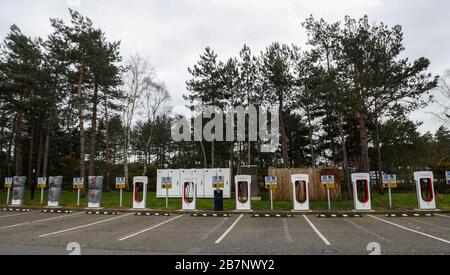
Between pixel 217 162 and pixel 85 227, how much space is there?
25867 millimetres

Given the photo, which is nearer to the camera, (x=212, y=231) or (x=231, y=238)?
(x=231, y=238)

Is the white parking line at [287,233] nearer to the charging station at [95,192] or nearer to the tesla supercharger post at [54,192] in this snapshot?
the charging station at [95,192]

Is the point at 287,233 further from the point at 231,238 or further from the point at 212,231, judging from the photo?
the point at 212,231

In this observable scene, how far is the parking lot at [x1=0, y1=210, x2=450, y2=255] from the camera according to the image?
6.21 meters

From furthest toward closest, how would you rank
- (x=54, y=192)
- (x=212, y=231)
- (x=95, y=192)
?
(x=54, y=192) < (x=95, y=192) < (x=212, y=231)

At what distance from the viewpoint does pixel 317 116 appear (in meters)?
29.1

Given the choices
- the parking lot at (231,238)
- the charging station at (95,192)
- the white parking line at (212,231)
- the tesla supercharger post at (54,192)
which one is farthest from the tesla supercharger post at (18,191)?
the white parking line at (212,231)

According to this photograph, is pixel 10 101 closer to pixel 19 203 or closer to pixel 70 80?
pixel 70 80

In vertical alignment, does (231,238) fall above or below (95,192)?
below

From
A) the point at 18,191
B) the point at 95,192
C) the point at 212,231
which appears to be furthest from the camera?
the point at 18,191

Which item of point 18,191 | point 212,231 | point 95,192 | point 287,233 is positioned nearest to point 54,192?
point 95,192

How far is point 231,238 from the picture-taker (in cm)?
768

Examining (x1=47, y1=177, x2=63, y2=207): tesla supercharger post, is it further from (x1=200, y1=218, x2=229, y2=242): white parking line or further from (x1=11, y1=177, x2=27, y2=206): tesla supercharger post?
(x1=200, y1=218, x2=229, y2=242): white parking line
